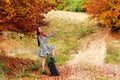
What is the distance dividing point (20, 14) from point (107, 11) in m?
11.1

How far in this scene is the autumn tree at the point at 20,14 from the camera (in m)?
12.1

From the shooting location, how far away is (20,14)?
12.5m

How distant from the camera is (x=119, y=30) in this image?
2375cm

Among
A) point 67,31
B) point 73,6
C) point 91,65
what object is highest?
point 91,65

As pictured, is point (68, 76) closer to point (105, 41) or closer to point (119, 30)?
point (105, 41)

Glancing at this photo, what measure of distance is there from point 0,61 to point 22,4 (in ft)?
6.92

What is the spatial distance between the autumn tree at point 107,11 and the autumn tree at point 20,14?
9.85 m

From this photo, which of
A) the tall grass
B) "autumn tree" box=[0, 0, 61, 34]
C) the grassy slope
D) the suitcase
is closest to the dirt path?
the suitcase

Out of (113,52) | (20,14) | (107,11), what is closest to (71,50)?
(113,52)

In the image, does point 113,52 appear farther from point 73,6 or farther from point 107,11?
point 73,6

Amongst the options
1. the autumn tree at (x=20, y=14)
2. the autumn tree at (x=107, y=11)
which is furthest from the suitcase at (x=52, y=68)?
the autumn tree at (x=107, y=11)

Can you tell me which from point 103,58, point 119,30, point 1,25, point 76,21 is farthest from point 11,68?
point 76,21

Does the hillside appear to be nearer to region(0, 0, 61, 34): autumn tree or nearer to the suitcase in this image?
the suitcase

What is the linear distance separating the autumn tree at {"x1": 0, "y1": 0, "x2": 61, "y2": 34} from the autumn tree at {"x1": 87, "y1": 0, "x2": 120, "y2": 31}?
9.85 m
